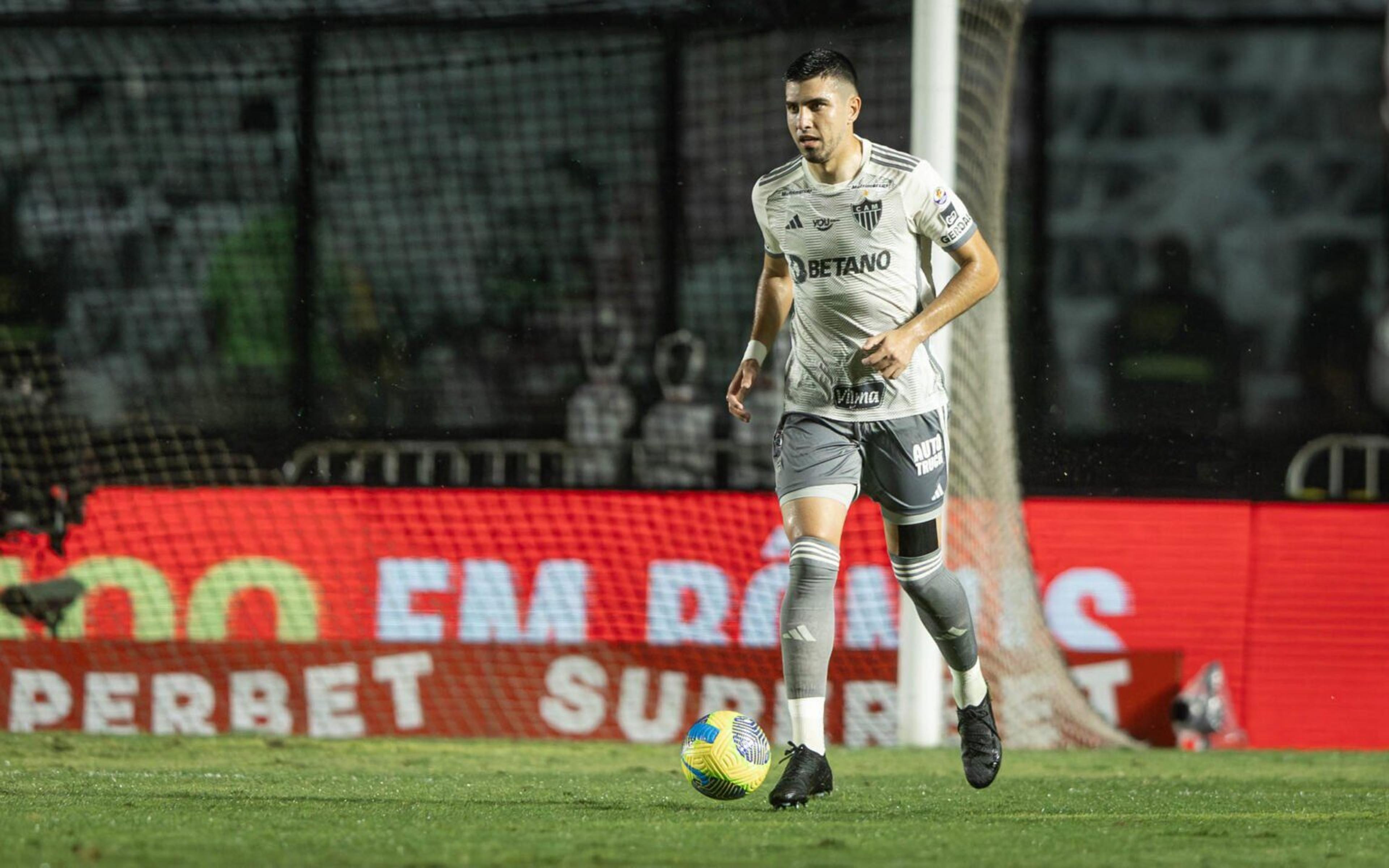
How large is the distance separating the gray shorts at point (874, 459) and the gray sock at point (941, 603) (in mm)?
137

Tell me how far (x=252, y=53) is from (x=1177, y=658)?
7041mm

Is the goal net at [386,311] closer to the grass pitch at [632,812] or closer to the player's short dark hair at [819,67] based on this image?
the grass pitch at [632,812]

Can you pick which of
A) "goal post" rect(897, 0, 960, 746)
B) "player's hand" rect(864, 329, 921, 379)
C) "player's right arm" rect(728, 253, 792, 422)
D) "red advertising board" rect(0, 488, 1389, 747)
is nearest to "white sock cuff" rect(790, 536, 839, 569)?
"player's hand" rect(864, 329, 921, 379)

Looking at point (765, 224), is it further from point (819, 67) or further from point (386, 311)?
point (386, 311)

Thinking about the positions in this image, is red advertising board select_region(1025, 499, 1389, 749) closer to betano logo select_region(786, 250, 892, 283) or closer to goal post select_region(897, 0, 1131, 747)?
goal post select_region(897, 0, 1131, 747)

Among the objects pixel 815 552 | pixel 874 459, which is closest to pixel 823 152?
pixel 874 459

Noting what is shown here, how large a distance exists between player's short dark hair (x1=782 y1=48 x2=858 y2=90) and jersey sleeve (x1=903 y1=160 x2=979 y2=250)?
35 centimetres

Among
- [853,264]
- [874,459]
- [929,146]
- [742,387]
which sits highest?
[929,146]

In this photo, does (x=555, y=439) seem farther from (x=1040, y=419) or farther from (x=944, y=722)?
(x=944, y=722)

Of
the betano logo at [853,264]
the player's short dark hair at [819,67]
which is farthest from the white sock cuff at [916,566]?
the player's short dark hair at [819,67]

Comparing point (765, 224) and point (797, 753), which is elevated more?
point (765, 224)

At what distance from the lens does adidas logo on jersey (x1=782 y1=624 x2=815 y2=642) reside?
Result: 17.0 ft

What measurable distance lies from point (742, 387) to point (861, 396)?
1.22 feet

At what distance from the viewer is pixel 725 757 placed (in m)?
5.08
